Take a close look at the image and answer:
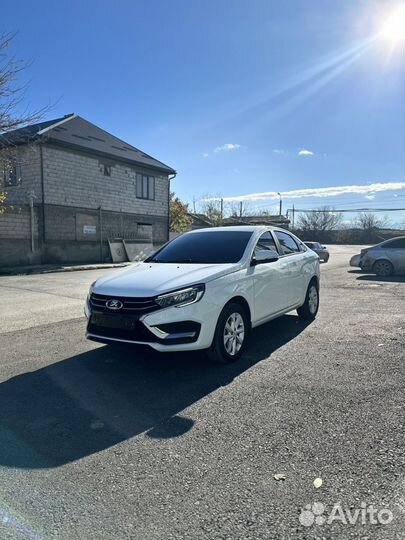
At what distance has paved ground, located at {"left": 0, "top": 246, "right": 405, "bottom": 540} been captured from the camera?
7.41ft

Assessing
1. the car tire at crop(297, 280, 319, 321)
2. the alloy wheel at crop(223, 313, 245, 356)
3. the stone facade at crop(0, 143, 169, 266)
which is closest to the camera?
the alloy wheel at crop(223, 313, 245, 356)

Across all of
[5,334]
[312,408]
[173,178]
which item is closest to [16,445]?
[312,408]

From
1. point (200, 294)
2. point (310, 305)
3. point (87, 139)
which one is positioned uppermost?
point (87, 139)

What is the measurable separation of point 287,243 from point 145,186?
23100mm

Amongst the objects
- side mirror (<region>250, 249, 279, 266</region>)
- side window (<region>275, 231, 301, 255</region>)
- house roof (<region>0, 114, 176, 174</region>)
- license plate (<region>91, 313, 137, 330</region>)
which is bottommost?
license plate (<region>91, 313, 137, 330</region>)

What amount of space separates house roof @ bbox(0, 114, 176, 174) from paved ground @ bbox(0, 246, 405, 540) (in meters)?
16.4

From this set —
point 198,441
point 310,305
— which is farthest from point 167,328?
point 310,305

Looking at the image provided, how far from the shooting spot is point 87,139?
2480 cm

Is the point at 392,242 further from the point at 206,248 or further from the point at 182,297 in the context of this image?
the point at 182,297

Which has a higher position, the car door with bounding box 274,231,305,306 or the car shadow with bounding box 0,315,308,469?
the car door with bounding box 274,231,305,306

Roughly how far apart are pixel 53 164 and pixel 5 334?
17.2 m

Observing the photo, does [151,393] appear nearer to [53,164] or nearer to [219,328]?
[219,328]

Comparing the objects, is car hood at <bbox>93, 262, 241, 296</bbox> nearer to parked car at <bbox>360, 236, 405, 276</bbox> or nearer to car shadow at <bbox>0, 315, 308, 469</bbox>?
car shadow at <bbox>0, 315, 308, 469</bbox>

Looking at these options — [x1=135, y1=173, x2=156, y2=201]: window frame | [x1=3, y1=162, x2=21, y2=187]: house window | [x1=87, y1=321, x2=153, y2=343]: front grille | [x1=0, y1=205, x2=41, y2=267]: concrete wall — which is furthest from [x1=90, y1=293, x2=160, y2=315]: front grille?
[x1=135, y1=173, x2=156, y2=201]: window frame
